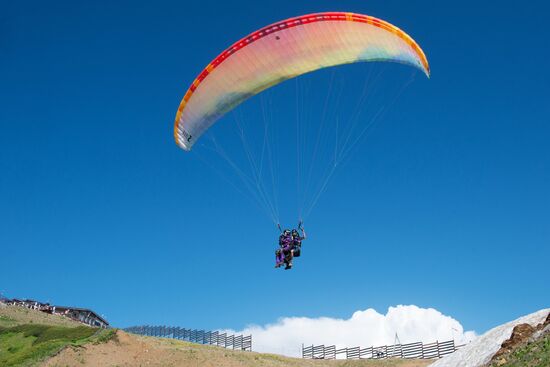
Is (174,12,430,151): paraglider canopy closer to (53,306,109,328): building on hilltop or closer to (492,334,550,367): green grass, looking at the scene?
(492,334,550,367): green grass

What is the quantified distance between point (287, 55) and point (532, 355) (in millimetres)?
13853

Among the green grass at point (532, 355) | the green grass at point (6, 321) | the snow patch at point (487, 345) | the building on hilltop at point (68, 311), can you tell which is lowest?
the green grass at point (532, 355)

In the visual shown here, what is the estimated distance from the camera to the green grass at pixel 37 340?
106 ft

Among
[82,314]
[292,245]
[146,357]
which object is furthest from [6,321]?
[82,314]

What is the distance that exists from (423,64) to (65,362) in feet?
77.9

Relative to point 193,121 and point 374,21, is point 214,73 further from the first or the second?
point 374,21

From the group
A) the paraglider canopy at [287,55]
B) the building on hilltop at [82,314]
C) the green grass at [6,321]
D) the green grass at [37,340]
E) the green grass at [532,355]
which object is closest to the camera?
the green grass at [532,355]

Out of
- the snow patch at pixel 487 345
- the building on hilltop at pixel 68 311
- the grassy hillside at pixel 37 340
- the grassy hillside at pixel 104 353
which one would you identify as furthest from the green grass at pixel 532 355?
the building on hilltop at pixel 68 311

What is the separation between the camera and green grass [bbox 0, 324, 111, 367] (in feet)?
106

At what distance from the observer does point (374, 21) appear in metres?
21.6

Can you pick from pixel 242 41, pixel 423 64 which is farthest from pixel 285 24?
pixel 423 64

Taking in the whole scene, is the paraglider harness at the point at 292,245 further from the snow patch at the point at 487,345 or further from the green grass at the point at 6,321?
the green grass at the point at 6,321

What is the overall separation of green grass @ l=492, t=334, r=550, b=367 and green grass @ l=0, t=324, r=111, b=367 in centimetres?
2409

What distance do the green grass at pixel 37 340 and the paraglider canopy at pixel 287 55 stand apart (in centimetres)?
1571
